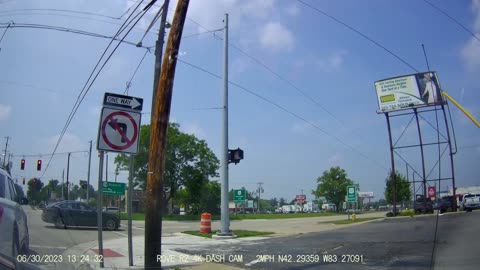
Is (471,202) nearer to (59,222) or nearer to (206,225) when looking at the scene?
(206,225)

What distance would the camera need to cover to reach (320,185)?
270ft

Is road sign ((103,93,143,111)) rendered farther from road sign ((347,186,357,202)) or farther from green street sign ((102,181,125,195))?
road sign ((347,186,357,202))

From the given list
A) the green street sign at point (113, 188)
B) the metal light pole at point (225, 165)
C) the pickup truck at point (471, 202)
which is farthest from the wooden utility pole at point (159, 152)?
the pickup truck at point (471, 202)

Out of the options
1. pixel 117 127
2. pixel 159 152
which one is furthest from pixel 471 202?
pixel 159 152

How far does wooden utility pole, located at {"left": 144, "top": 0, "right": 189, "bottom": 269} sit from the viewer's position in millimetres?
8039

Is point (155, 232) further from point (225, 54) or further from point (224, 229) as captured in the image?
point (225, 54)

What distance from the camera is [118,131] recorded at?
9.65 metres

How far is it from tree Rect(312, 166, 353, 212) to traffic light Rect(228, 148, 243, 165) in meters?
64.0

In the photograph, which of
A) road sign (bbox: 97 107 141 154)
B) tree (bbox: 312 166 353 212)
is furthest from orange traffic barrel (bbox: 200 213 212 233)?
tree (bbox: 312 166 353 212)

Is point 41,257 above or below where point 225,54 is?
below

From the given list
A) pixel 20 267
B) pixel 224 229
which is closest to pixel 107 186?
pixel 224 229

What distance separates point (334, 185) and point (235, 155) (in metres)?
64.2

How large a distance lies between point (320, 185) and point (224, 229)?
216ft

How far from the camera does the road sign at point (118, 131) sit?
371 inches
